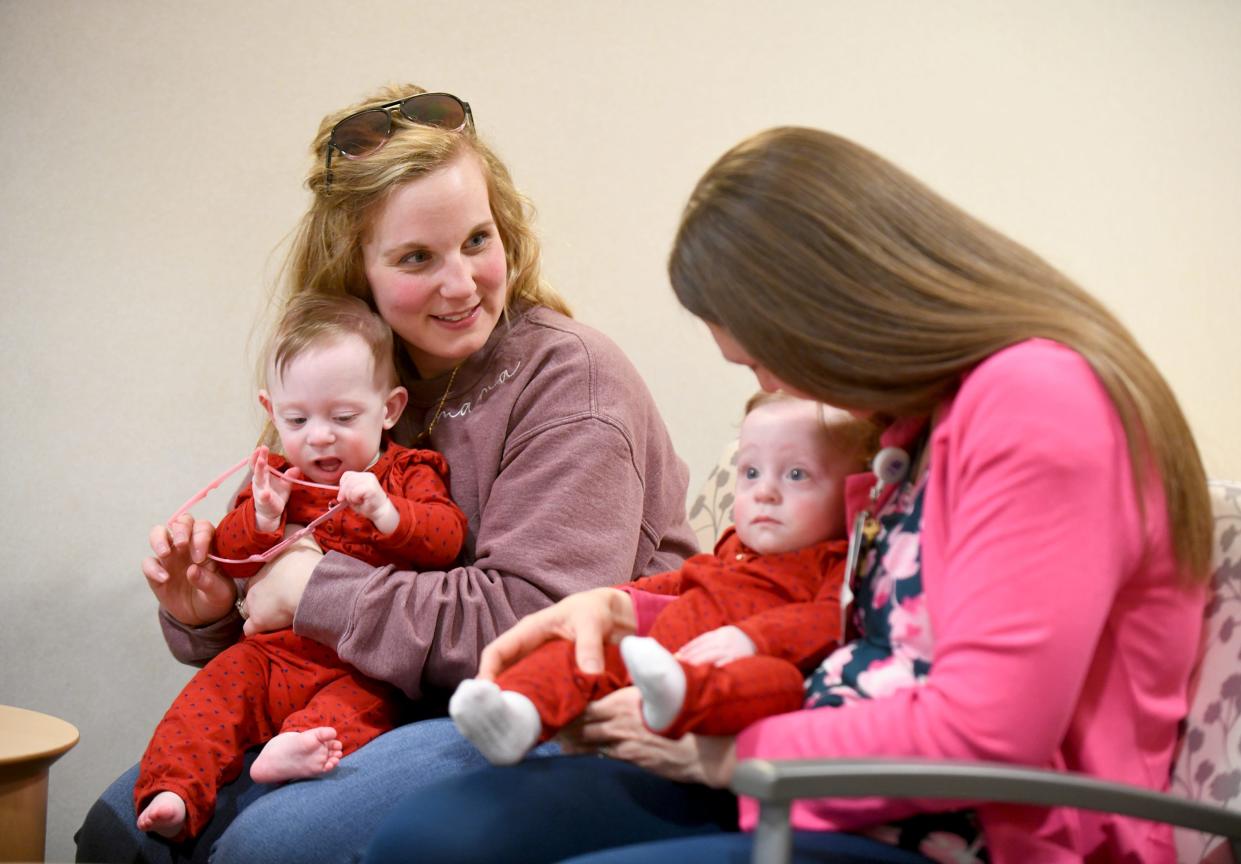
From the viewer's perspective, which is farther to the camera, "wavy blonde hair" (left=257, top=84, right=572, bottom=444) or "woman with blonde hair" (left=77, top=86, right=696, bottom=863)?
"wavy blonde hair" (left=257, top=84, right=572, bottom=444)

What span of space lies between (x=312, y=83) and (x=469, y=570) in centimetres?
138

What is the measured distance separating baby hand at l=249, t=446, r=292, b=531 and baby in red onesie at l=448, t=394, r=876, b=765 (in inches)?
22.2

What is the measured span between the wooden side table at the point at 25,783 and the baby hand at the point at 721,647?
1049 millimetres

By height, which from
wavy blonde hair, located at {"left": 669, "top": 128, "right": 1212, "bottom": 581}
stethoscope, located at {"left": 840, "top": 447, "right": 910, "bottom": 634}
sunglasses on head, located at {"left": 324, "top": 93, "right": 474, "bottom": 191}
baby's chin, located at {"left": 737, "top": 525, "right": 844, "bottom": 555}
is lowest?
baby's chin, located at {"left": 737, "top": 525, "right": 844, "bottom": 555}

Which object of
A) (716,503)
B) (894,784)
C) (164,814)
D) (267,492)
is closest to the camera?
(894,784)

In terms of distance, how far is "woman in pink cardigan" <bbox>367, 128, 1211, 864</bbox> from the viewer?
1.17m

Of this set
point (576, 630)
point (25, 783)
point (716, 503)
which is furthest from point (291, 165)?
point (576, 630)

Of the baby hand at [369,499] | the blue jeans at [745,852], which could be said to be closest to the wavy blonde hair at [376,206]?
the baby hand at [369,499]

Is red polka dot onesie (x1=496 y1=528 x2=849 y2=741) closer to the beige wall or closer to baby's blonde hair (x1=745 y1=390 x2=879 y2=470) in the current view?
baby's blonde hair (x1=745 y1=390 x2=879 y2=470)

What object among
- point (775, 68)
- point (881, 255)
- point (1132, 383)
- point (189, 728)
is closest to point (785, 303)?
point (881, 255)

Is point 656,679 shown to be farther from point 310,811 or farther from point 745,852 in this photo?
point 310,811

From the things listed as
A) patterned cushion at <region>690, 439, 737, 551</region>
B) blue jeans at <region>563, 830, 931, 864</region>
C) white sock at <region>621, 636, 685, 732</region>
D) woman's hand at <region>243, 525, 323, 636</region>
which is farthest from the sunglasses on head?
blue jeans at <region>563, 830, 931, 864</region>

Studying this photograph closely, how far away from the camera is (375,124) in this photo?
1990 millimetres

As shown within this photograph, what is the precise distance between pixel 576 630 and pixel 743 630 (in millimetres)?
207
